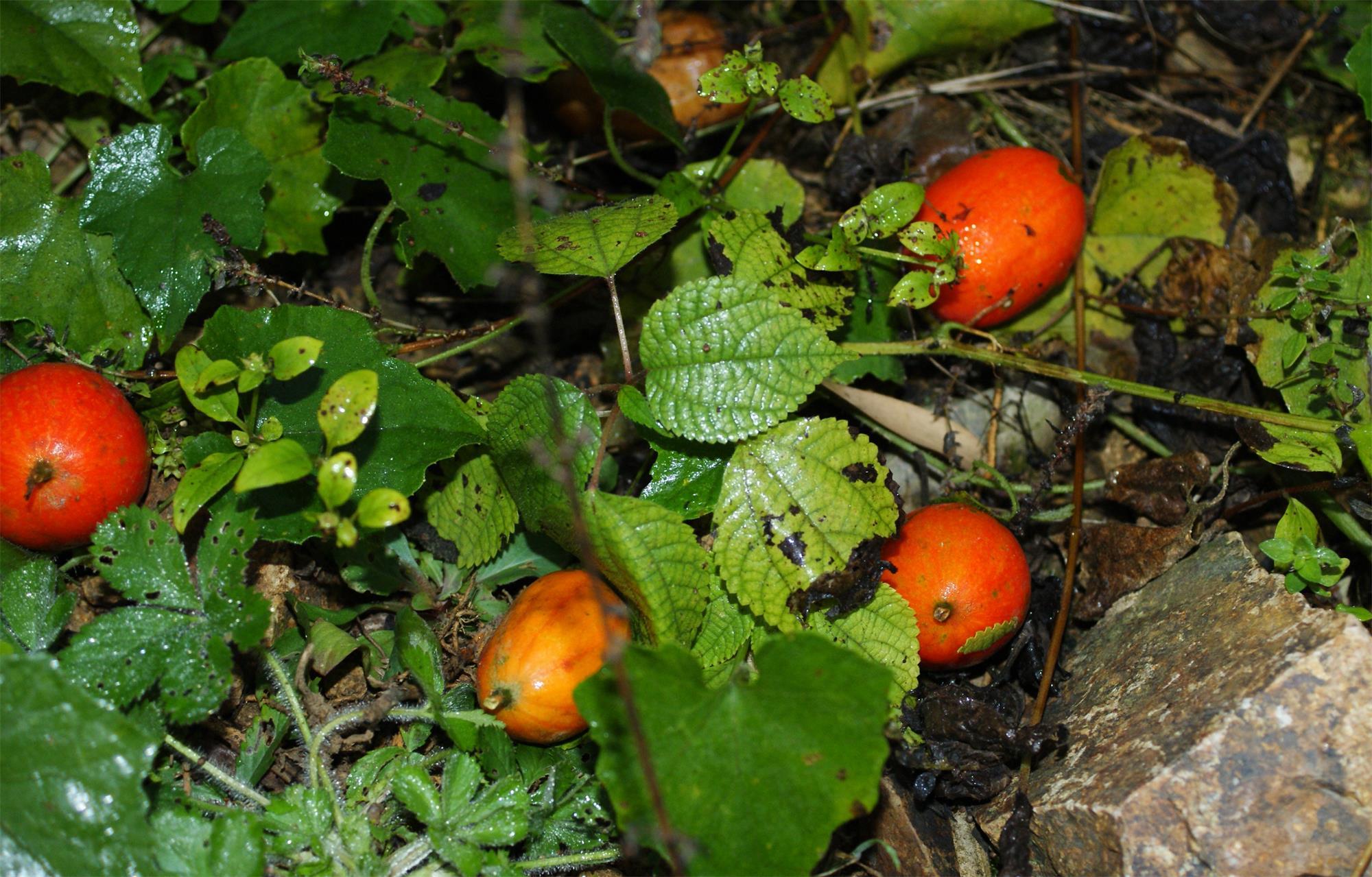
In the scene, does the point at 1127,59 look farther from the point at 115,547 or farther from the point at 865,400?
the point at 115,547

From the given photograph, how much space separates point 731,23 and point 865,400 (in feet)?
5.76

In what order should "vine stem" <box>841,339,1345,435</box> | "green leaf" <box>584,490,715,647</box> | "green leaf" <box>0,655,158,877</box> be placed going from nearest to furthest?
"green leaf" <box>0,655,158,877</box> → "green leaf" <box>584,490,715,647</box> → "vine stem" <box>841,339,1345,435</box>

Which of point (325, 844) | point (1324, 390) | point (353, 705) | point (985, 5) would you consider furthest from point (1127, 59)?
point (325, 844)

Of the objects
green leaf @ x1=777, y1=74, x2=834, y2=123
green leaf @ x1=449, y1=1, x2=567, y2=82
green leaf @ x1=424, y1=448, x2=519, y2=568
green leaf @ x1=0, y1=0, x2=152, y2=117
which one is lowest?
green leaf @ x1=424, y1=448, x2=519, y2=568

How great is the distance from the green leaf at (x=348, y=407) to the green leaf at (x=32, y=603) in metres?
0.81

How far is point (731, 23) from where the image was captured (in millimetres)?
3910

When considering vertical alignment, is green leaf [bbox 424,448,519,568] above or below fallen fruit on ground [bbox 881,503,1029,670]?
above

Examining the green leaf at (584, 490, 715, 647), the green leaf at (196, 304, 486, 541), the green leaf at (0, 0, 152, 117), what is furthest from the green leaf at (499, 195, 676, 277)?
the green leaf at (0, 0, 152, 117)

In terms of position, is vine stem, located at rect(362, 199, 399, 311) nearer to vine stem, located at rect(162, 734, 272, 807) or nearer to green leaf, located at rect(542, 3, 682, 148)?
green leaf, located at rect(542, 3, 682, 148)

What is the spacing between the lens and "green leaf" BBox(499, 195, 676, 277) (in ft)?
8.68

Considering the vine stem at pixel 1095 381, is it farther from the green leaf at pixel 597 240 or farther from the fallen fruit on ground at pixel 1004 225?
the green leaf at pixel 597 240

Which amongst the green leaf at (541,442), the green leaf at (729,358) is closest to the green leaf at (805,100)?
the green leaf at (729,358)

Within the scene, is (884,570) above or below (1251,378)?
above

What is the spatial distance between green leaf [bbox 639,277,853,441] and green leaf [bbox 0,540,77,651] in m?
1.58
